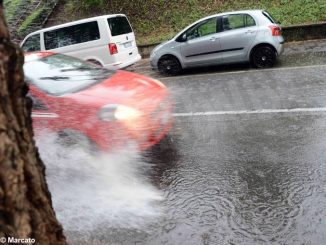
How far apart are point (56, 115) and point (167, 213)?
2.24m

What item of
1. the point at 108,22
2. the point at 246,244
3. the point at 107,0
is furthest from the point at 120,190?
the point at 107,0

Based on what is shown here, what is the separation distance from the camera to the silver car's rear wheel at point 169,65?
40.9 ft

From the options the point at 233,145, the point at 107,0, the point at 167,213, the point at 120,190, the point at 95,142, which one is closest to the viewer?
the point at 167,213

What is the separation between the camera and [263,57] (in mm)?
11219

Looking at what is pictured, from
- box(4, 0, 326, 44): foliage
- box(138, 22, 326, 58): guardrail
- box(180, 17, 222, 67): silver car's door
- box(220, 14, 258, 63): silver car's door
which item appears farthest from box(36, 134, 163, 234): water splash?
box(4, 0, 326, 44): foliage

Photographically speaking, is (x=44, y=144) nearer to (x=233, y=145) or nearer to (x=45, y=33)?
(x=233, y=145)

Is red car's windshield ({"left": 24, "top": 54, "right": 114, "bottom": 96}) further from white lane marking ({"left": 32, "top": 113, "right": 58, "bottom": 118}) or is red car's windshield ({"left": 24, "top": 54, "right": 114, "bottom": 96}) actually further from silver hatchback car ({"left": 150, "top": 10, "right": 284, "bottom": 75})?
silver hatchback car ({"left": 150, "top": 10, "right": 284, "bottom": 75})

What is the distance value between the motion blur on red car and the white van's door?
5.60 meters

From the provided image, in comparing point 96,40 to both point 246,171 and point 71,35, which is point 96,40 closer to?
point 71,35

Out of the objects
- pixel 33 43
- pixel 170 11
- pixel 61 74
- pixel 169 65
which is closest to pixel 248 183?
pixel 61 74

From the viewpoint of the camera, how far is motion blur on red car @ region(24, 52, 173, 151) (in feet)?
18.9

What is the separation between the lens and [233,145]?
651cm

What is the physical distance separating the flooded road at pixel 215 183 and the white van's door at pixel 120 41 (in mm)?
4927

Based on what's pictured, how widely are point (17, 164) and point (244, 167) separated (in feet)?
13.2
